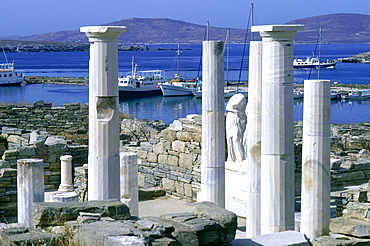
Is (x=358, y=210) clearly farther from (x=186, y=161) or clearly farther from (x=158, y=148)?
(x=158, y=148)

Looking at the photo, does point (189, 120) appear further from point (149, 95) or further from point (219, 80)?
point (149, 95)

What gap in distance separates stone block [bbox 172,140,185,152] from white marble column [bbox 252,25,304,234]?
661 centimetres

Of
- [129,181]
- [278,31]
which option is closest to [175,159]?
[129,181]

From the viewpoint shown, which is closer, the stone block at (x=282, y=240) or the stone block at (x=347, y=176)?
the stone block at (x=282, y=240)

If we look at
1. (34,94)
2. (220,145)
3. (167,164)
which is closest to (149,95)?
(34,94)

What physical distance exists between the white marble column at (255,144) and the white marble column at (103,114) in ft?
6.57

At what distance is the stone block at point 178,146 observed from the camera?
15.7m

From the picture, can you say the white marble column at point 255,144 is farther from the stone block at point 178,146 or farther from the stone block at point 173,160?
the stone block at point 173,160

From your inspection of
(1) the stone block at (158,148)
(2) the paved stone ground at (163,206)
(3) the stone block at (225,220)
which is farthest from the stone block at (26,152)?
(3) the stone block at (225,220)

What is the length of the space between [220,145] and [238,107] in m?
3.31

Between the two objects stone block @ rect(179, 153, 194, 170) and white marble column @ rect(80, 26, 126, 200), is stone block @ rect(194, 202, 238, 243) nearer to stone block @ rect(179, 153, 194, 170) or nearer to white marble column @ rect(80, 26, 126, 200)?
white marble column @ rect(80, 26, 126, 200)

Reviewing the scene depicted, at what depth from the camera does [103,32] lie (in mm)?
9133

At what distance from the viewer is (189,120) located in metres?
15.5

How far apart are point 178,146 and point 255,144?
5.76m
